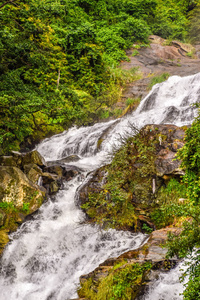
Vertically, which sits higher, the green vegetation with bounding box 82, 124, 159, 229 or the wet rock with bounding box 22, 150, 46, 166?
the wet rock with bounding box 22, 150, 46, 166

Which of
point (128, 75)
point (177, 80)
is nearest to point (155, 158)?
point (177, 80)

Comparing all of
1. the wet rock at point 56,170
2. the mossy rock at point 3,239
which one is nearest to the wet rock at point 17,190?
the mossy rock at point 3,239

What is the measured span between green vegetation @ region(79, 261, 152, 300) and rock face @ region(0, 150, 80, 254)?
364 centimetres

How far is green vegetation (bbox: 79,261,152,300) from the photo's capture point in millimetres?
4453

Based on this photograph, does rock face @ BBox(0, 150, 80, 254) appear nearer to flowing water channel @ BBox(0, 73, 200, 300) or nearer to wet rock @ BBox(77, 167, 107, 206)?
flowing water channel @ BBox(0, 73, 200, 300)

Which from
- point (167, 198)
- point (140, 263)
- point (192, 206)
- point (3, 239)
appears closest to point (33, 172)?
point (3, 239)

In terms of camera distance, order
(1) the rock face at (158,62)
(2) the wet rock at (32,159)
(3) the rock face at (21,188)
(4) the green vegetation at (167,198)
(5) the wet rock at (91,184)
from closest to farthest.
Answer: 1. (4) the green vegetation at (167,198)
2. (3) the rock face at (21,188)
3. (5) the wet rock at (91,184)
4. (2) the wet rock at (32,159)
5. (1) the rock face at (158,62)

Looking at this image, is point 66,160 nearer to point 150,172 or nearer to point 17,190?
point 17,190

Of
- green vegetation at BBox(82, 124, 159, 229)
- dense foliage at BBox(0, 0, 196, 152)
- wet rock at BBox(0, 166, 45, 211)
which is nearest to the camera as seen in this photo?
green vegetation at BBox(82, 124, 159, 229)

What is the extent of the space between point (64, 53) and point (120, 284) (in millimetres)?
17203

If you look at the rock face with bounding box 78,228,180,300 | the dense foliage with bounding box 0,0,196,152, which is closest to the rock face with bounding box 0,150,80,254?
the dense foliage with bounding box 0,0,196,152

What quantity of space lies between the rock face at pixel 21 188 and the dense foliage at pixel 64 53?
4.23ft

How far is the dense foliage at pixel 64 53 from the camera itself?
8469mm

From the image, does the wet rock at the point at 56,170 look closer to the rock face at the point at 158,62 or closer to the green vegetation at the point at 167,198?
the green vegetation at the point at 167,198
